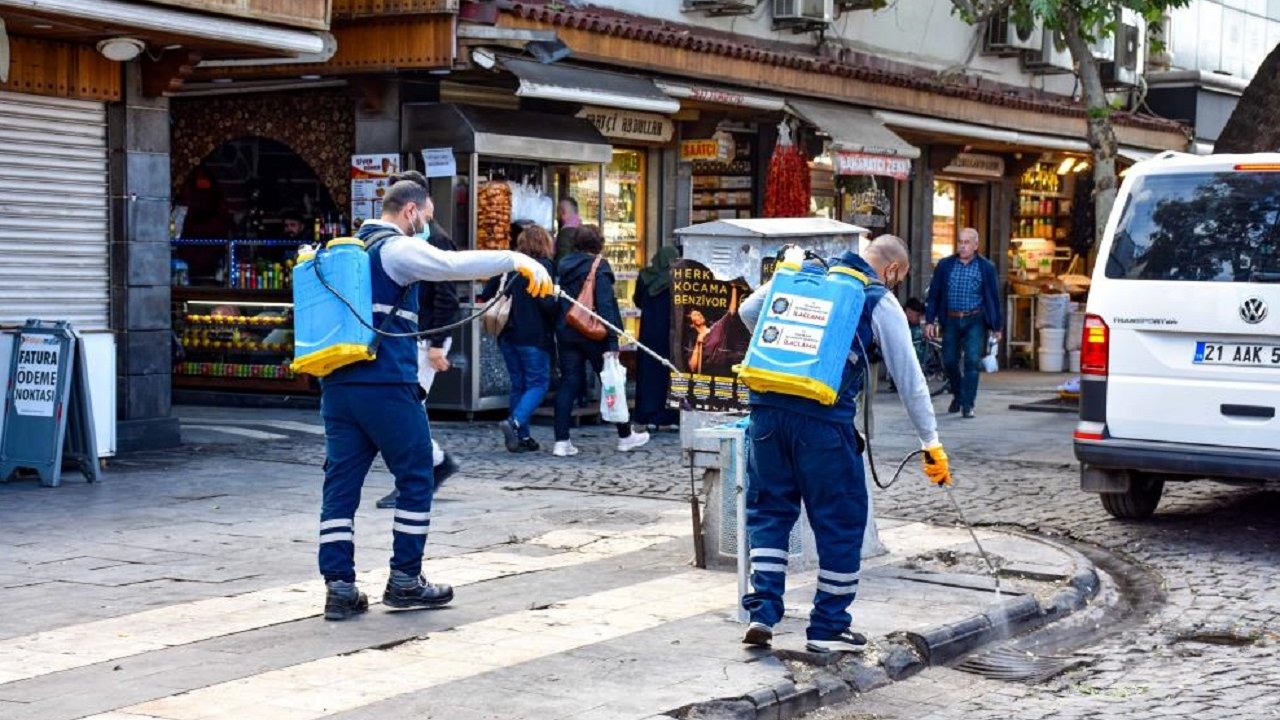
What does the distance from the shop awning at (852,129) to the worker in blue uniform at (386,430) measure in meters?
11.7

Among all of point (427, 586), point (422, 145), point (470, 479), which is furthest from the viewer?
point (422, 145)

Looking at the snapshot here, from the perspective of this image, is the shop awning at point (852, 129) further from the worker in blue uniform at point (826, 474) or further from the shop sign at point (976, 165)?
the worker in blue uniform at point (826, 474)

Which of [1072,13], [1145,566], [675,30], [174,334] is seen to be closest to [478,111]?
[675,30]

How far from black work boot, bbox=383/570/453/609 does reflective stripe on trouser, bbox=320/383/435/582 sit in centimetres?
6

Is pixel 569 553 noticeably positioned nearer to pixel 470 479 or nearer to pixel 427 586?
pixel 427 586

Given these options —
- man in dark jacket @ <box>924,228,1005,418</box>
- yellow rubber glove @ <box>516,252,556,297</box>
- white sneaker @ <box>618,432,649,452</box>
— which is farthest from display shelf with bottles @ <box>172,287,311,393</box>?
yellow rubber glove @ <box>516,252,556,297</box>

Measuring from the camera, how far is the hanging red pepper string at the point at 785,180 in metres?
19.4

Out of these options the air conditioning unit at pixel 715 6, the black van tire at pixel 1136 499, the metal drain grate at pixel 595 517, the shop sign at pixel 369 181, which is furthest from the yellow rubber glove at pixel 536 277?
the air conditioning unit at pixel 715 6

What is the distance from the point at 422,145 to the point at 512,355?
2.75m

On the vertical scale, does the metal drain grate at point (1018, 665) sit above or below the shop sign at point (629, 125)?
below

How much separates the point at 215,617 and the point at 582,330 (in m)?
6.24

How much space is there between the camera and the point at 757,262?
926cm

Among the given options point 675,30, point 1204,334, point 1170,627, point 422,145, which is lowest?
point 1170,627

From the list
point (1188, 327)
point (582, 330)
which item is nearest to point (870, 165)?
point (582, 330)
